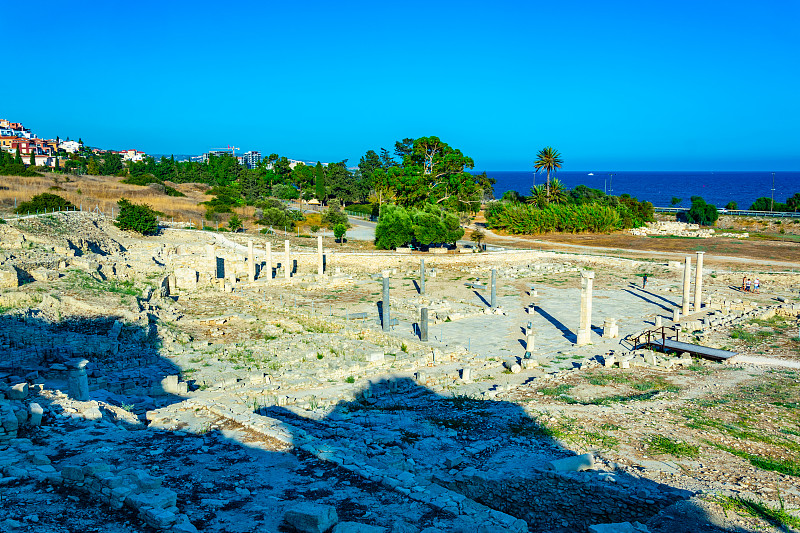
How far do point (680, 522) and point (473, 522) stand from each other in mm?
3065

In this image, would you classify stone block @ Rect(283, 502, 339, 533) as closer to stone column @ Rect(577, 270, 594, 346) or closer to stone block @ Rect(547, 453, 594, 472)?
stone block @ Rect(547, 453, 594, 472)

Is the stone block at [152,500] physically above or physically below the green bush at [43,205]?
below

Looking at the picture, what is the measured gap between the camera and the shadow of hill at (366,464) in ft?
28.4

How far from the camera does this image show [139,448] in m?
10.6

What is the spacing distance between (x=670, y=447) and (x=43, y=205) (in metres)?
49.8

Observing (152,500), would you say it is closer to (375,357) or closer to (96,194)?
(375,357)

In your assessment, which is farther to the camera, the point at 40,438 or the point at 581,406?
the point at 581,406

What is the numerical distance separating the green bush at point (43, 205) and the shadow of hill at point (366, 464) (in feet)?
131

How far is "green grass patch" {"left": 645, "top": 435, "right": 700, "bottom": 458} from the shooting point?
11.8 m

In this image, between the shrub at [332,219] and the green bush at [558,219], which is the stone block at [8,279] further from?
the green bush at [558,219]

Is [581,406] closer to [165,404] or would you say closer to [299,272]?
[165,404]

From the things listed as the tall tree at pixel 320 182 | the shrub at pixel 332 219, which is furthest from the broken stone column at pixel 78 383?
the tall tree at pixel 320 182

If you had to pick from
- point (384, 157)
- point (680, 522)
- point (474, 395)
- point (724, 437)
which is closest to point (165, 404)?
point (474, 395)

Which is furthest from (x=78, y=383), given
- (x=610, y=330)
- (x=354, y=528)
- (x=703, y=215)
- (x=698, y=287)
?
(x=703, y=215)
